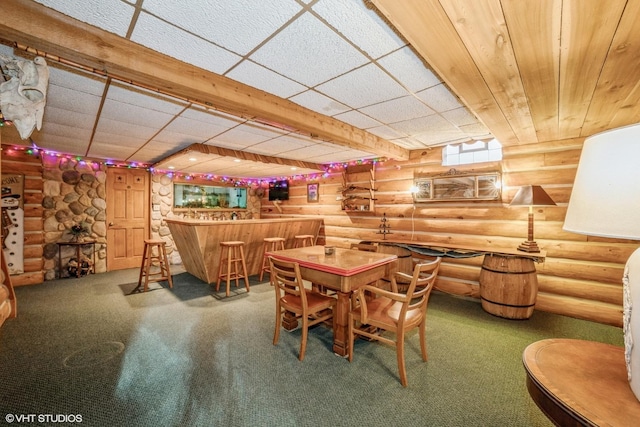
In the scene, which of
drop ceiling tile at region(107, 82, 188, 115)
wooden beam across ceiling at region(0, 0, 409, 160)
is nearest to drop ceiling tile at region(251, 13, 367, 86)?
wooden beam across ceiling at region(0, 0, 409, 160)

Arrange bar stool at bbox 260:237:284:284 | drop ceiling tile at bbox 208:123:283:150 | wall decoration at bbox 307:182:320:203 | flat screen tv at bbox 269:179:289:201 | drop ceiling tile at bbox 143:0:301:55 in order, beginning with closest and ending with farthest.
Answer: drop ceiling tile at bbox 143:0:301:55 < drop ceiling tile at bbox 208:123:283:150 < bar stool at bbox 260:237:284:284 < wall decoration at bbox 307:182:320:203 < flat screen tv at bbox 269:179:289:201

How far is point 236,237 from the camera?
4.89 metres

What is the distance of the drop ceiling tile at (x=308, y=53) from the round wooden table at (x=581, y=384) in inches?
Answer: 78.0

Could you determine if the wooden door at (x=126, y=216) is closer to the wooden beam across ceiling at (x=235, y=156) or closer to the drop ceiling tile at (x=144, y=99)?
the wooden beam across ceiling at (x=235, y=156)

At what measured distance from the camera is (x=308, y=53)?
6.08ft

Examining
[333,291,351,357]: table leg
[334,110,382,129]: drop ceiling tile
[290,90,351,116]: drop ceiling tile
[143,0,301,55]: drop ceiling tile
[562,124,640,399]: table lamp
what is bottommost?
[333,291,351,357]: table leg

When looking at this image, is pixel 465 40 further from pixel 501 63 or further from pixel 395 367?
pixel 395 367

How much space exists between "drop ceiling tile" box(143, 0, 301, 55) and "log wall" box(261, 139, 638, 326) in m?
3.81

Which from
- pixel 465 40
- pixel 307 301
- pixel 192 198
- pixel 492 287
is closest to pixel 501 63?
pixel 465 40

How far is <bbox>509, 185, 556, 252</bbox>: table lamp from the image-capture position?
3.28m

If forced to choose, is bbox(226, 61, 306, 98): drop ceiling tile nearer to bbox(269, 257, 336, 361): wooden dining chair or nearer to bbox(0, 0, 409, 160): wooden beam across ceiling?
bbox(0, 0, 409, 160): wooden beam across ceiling

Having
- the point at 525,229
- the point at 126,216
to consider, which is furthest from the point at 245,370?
the point at 126,216

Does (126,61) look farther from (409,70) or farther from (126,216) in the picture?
(126,216)

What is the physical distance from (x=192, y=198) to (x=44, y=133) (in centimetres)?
349
